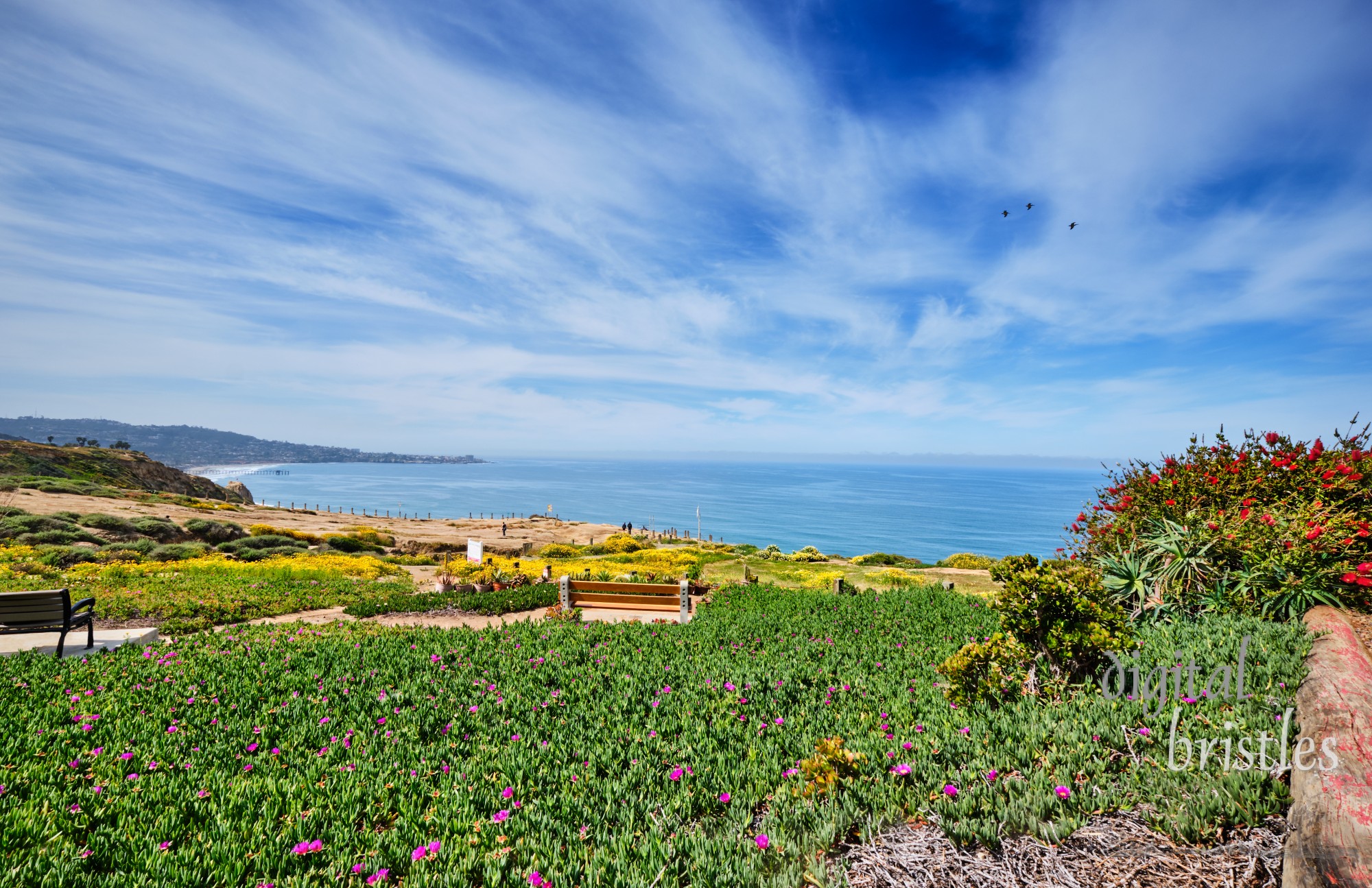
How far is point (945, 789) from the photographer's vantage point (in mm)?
3611

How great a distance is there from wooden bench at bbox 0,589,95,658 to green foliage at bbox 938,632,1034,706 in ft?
37.0

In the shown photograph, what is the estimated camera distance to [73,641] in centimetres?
916

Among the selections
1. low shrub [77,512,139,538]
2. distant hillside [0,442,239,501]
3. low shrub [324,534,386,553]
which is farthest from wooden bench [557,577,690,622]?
distant hillside [0,442,239,501]

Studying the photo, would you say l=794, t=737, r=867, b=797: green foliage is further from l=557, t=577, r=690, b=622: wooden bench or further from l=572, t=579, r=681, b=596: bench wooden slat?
l=572, t=579, r=681, b=596: bench wooden slat

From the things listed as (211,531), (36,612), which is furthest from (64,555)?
(36,612)

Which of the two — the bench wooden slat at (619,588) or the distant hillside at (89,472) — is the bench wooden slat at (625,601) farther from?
the distant hillside at (89,472)

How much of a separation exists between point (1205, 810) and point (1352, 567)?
6.85 meters

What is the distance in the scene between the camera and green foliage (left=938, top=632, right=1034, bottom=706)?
5.57 metres

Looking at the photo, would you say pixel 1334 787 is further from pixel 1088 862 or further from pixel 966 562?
pixel 966 562

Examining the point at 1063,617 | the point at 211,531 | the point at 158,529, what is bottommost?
the point at 211,531

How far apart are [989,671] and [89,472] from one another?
3489 inches

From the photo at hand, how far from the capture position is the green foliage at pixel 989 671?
18.3ft

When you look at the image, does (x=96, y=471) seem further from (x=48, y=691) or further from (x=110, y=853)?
(x=110, y=853)

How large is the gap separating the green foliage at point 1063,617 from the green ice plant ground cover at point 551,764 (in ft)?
1.23
